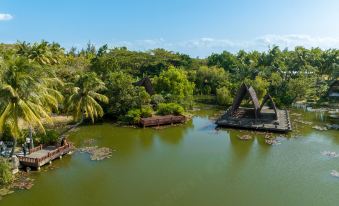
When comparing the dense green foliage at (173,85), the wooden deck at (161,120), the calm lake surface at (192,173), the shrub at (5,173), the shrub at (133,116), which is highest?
the dense green foliage at (173,85)

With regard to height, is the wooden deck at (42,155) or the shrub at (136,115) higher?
the shrub at (136,115)

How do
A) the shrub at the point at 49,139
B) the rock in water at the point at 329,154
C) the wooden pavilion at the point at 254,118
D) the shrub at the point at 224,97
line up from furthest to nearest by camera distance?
the shrub at the point at 224,97 < the wooden pavilion at the point at 254,118 < the shrub at the point at 49,139 < the rock in water at the point at 329,154

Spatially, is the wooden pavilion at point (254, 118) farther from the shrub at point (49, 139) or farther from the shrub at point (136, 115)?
the shrub at point (49, 139)

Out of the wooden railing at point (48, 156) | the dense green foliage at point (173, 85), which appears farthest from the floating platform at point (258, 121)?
the wooden railing at point (48, 156)

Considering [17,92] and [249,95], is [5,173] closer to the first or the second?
[17,92]

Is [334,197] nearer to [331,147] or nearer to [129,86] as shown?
[331,147]

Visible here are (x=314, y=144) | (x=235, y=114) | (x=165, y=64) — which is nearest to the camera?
(x=314, y=144)

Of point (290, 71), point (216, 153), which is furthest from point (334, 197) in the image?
point (290, 71)
